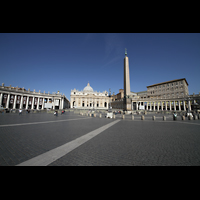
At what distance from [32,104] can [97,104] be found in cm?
5188

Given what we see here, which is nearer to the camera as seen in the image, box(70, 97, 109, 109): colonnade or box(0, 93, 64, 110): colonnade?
box(0, 93, 64, 110): colonnade

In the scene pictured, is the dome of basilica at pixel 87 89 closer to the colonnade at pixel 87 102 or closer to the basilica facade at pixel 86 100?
the basilica facade at pixel 86 100

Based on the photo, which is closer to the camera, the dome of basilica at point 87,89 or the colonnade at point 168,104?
the colonnade at point 168,104

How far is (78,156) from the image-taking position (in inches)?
129

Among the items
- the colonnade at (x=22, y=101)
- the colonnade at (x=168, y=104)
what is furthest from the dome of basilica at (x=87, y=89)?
the colonnade at (x=168, y=104)

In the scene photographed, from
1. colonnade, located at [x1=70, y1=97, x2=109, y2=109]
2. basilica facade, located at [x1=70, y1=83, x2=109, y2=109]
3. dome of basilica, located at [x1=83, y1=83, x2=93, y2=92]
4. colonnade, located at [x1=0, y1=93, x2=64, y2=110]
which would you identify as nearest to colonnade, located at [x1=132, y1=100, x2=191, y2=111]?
basilica facade, located at [x1=70, y1=83, x2=109, y2=109]


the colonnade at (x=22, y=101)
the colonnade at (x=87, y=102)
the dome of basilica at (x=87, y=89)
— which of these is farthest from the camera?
the dome of basilica at (x=87, y=89)

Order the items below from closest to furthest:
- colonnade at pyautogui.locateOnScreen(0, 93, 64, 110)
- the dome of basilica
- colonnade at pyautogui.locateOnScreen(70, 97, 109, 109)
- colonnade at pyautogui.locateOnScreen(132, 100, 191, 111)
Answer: colonnade at pyautogui.locateOnScreen(0, 93, 64, 110) < colonnade at pyautogui.locateOnScreen(132, 100, 191, 111) < colonnade at pyautogui.locateOnScreen(70, 97, 109, 109) < the dome of basilica

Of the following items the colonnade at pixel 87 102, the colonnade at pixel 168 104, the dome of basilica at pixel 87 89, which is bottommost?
the colonnade at pixel 168 104

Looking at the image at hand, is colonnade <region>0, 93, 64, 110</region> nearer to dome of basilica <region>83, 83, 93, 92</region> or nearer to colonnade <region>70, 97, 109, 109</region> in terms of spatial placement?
colonnade <region>70, 97, 109, 109</region>
